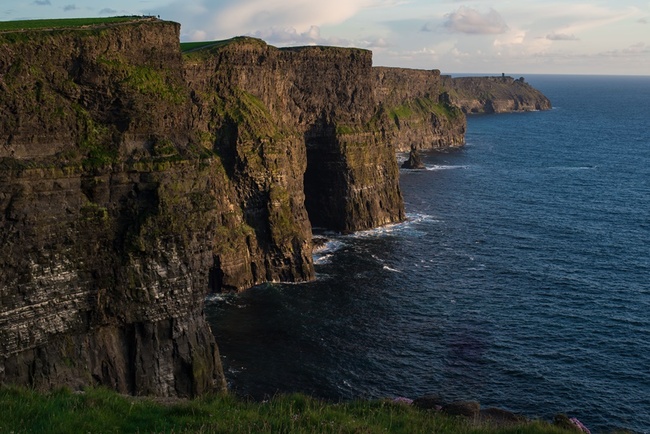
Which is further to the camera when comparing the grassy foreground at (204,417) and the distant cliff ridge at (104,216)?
the distant cliff ridge at (104,216)

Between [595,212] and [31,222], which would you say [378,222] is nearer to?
[595,212]

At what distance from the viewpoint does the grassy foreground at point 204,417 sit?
2288 centimetres

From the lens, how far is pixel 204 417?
24.6 m

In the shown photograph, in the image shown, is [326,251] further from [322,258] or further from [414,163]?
[414,163]

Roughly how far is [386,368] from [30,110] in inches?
1536

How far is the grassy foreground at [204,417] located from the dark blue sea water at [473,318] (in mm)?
29780

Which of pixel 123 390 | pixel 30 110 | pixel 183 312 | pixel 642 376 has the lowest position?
pixel 642 376

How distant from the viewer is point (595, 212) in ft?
401

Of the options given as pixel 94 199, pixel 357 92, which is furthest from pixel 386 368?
pixel 357 92

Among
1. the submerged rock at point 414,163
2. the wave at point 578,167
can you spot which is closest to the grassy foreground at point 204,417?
the submerged rock at point 414,163

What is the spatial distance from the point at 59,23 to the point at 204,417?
4800 centimetres

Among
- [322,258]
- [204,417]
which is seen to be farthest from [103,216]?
[322,258]

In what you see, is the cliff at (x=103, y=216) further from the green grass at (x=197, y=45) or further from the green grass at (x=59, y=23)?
the green grass at (x=197, y=45)

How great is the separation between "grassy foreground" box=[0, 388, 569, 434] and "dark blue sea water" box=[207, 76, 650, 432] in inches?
1172
